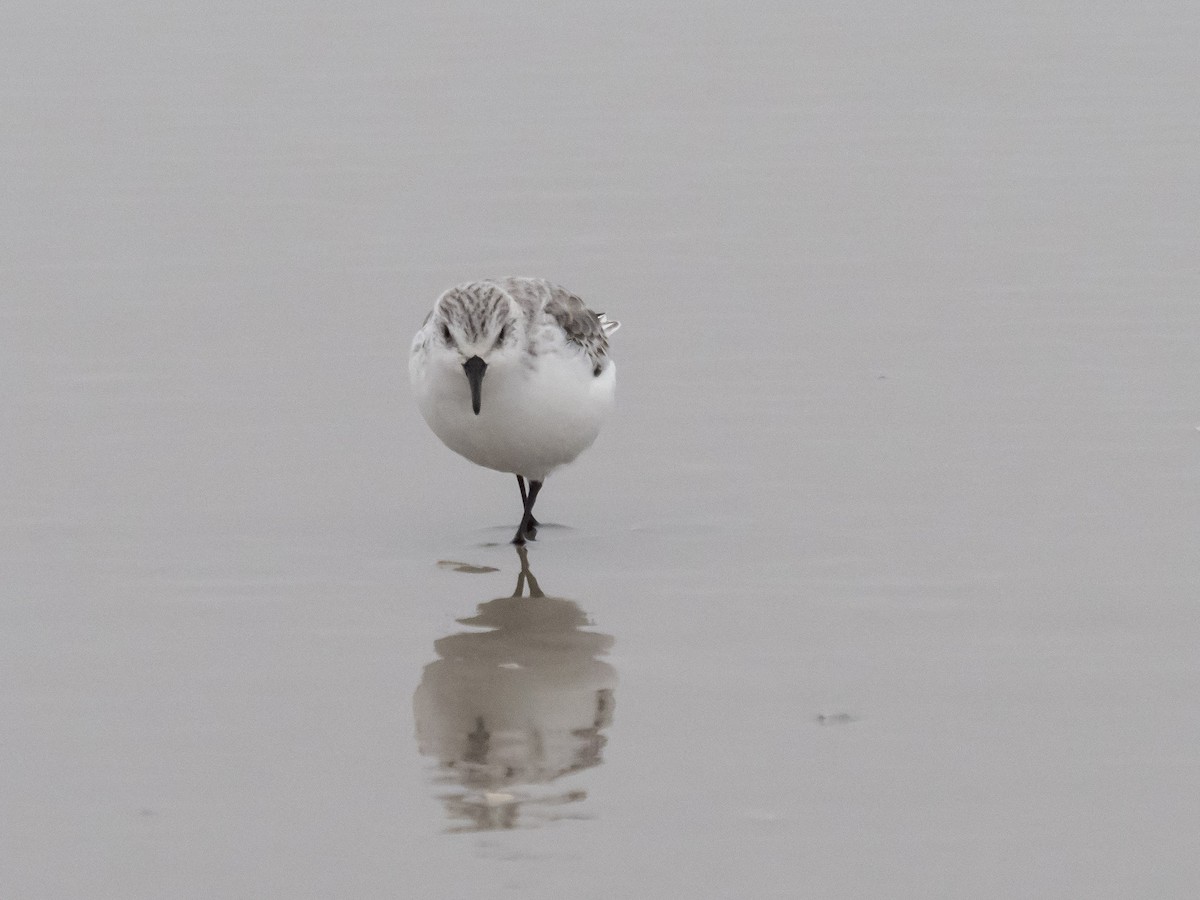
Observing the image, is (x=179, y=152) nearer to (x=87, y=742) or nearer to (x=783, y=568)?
(x=783, y=568)

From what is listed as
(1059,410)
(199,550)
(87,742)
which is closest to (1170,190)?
(1059,410)

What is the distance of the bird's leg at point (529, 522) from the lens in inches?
346

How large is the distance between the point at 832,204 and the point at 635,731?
27.2 feet

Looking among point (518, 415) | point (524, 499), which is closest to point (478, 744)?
point (518, 415)

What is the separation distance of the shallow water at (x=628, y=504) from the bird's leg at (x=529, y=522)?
0.11 meters

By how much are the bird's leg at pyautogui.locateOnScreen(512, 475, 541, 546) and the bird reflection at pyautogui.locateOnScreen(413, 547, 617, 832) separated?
648 mm

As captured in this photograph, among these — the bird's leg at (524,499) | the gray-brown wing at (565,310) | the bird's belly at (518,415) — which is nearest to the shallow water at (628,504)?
the bird's leg at (524,499)

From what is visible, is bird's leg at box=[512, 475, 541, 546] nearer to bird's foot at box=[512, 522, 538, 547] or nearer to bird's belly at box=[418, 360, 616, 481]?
bird's foot at box=[512, 522, 538, 547]

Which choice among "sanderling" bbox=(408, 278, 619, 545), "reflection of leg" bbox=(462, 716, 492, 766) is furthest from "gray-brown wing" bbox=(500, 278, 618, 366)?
"reflection of leg" bbox=(462, 716, 492, 766)

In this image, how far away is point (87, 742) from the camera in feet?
21.3

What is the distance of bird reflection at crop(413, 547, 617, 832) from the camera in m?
6.02

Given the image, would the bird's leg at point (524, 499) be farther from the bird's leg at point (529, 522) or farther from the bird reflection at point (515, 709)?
the bird reflection at point (515, 709)

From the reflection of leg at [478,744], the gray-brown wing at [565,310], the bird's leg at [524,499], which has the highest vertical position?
the gray-brown wing at [565,310]

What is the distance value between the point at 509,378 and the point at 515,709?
1848 mm
